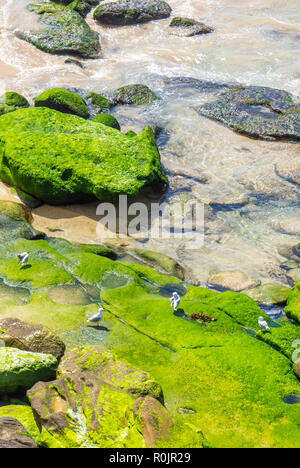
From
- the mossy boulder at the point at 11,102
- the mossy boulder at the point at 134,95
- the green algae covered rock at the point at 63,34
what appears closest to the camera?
the mossy boulder at the point at 11,102

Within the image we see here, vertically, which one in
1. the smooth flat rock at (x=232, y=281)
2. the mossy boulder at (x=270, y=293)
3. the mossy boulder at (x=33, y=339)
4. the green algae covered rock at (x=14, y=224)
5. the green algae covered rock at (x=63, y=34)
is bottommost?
the smooth flat rock at (x=232, y=281)

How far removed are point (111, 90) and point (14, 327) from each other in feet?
52.0

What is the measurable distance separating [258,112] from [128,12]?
13.2m

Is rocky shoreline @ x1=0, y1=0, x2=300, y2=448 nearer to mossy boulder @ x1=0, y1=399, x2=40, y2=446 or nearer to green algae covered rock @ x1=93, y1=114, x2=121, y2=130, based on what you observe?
mossy boulder @ x1=0, y1=399, x2=40, y2=446

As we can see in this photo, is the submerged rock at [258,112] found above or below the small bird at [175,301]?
above

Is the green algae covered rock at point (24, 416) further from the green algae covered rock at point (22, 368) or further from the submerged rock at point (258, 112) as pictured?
the submerged rock at point (258, 112)

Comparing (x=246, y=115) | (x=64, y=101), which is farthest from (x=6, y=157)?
(x=246, y=115)

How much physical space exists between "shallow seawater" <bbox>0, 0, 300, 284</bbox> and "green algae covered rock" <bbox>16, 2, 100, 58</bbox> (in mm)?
527

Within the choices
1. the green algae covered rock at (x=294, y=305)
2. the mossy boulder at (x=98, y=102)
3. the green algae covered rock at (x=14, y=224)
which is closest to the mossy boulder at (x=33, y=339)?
the green algae covered rock at (x=14, y=224)

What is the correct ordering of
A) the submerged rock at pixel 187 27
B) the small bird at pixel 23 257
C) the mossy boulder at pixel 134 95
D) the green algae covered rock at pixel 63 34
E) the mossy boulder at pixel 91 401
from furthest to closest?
the submerged rock at pixel 187 27 < the green algae covered rock at pixel 63 34 < the mossy boulder at pixel 134 95 < the small bird at pixel 23 257 < the mossy boulder at pixel 91 401

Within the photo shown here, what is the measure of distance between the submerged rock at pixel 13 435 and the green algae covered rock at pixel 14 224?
572cm

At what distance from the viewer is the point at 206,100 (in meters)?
21.8

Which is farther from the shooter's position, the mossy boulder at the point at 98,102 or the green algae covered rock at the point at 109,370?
the mossy boulder at the point at 98,102

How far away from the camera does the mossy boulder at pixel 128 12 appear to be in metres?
29.2
